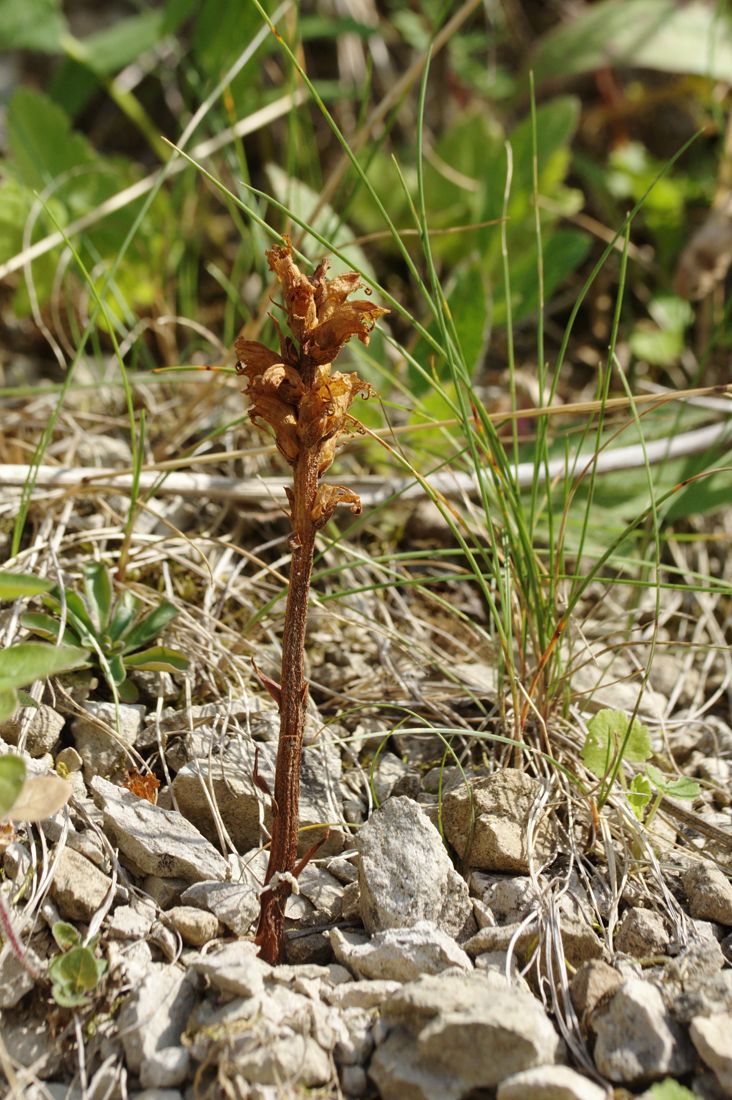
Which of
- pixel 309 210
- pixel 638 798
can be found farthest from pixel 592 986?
pixel 309 210

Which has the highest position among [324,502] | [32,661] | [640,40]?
[640,40]

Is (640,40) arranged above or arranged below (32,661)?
above

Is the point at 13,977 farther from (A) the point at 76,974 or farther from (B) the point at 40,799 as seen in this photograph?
(B) the point at 40,799

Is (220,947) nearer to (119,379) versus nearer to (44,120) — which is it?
(119,379)

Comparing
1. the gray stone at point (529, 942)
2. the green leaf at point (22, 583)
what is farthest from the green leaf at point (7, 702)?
the gray stone at point (529, 942)

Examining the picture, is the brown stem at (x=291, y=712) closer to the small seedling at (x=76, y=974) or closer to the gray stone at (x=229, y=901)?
the gray stone at (x=229, y=901)
